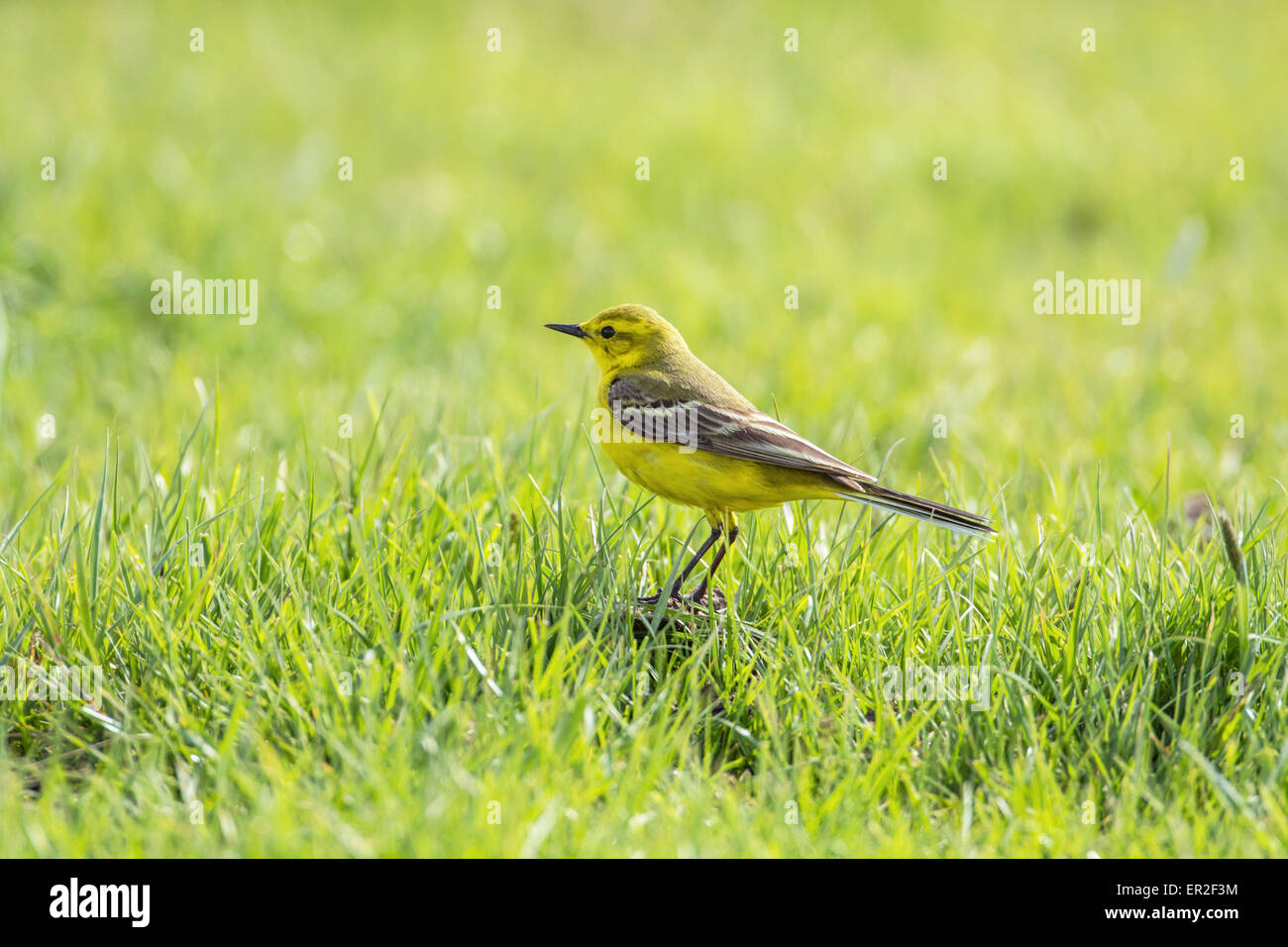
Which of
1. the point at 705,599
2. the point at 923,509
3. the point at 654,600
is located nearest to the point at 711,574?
the point at 705,599

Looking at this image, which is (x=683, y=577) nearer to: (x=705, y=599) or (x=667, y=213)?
(x=705, y=599)

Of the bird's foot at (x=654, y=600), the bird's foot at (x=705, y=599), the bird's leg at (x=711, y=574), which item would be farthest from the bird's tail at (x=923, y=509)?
the bird's foot at (x=654, y=600)

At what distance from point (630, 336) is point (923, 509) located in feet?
4.87

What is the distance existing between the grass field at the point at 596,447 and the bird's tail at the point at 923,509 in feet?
0.57

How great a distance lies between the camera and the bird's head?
15.9ft

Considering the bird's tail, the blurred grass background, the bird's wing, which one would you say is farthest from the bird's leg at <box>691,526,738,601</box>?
the blurred grass background

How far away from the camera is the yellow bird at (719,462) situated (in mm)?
4117

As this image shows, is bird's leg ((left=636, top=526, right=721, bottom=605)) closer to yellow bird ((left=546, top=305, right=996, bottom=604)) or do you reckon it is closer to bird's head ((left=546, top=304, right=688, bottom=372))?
yellow bird ((left=546, top=305, right=996, bottom=604))

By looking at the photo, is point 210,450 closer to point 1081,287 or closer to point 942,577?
point 942,577

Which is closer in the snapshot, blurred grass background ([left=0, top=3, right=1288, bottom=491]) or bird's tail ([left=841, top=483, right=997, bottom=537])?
bird's tail ([left=841, top=483, right=997, bottom=537])

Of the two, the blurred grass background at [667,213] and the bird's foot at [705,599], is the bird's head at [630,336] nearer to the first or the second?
the blurred grass background at [667,213]

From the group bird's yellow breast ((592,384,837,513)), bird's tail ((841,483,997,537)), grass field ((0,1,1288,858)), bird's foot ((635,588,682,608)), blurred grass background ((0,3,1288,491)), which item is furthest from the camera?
blurred grass background ((0,3,1288,491))

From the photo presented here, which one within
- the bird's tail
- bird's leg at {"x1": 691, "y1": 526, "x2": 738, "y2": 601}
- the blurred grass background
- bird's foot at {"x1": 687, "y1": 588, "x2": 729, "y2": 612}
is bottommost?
bird's foot at {"x1": 687, "y1": 588, "x2": 729, "y2": 612}

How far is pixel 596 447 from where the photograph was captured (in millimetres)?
5801
